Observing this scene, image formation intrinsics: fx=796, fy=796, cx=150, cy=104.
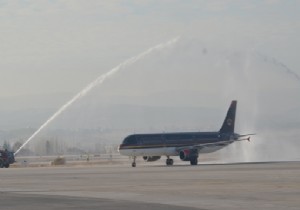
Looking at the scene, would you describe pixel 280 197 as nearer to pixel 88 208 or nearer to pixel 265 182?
pixel 88 208

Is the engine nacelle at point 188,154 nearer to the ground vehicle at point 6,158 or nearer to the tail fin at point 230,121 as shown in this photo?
the tail fin at point 230,121

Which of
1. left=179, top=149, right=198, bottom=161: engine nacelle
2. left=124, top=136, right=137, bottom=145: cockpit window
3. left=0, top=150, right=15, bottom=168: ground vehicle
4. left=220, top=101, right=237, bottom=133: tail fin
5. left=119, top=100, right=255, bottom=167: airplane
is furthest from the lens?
left=0, top=150, right=15, bottom=168: ground vehicle

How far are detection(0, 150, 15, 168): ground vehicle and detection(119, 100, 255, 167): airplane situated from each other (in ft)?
74.7

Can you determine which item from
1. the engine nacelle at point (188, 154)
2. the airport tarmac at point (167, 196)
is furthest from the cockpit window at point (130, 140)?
the airport tarmac at point (167, 196)

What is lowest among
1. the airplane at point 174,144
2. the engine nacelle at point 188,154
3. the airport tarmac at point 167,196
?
the airport tarmac at point 167,196

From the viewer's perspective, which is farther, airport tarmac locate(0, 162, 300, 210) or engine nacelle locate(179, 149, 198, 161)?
engine nacelle locate(179, 149, 198, 161)

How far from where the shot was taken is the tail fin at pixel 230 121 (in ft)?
321

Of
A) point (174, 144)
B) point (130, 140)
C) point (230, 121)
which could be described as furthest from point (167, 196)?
point (230, 121)

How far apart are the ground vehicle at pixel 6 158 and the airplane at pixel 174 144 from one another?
22.8 m

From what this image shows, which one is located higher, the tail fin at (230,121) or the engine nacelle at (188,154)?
the tail fin at (230,121)

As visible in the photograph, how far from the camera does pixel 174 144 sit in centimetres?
9188

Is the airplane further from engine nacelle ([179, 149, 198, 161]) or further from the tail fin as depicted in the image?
the tail fin

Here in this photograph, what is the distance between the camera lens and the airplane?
89.8 metres

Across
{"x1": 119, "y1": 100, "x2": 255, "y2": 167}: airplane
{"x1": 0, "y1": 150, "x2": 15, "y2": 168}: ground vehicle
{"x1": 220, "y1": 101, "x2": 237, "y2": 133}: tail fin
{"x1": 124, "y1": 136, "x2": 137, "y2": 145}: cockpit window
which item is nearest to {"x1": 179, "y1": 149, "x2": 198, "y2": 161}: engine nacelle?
{"x1": 119, "y1": 100, "x2": 255, "y2": 167}: airplane
